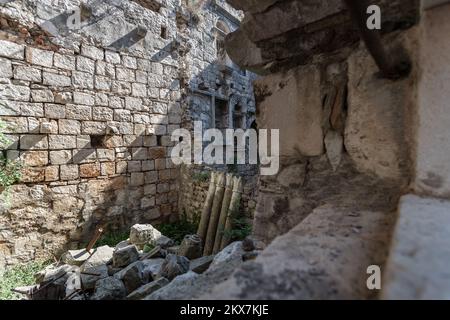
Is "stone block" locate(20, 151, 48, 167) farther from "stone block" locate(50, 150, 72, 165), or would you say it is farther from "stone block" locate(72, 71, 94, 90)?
"stone block" locate(72, 71, 94, 90)

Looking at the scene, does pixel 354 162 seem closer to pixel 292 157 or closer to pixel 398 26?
pixel 292 157

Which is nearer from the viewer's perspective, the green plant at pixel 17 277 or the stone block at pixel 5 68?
the green plant at pixel 17 277

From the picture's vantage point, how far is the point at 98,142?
14.9 ft

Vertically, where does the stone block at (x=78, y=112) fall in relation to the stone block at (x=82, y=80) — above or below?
below

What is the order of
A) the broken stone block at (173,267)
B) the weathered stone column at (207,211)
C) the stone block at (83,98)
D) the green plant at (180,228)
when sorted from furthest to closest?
1. the green plant at (180,228)
2. the weathered stone column at (207,211)
3. the stone block at (83,98)
4. the broken stone block at (173,267)

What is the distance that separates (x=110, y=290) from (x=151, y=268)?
22.0 inches

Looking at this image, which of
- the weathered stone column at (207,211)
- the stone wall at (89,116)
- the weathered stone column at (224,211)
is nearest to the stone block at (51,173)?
the stone wall at (89,116)

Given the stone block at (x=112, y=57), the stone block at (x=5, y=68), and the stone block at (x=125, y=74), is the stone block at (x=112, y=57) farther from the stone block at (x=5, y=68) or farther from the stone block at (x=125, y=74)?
the stone block at (x=5, y=68)

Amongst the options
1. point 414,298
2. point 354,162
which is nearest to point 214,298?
point 414,298

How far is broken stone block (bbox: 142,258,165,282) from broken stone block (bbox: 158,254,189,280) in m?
0.13

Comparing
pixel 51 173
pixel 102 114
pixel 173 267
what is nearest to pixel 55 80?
pixel 102 114

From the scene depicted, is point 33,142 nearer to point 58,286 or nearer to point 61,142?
point 61,142

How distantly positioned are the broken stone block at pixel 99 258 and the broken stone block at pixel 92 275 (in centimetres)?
12

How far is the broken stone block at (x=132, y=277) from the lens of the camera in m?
2.78
